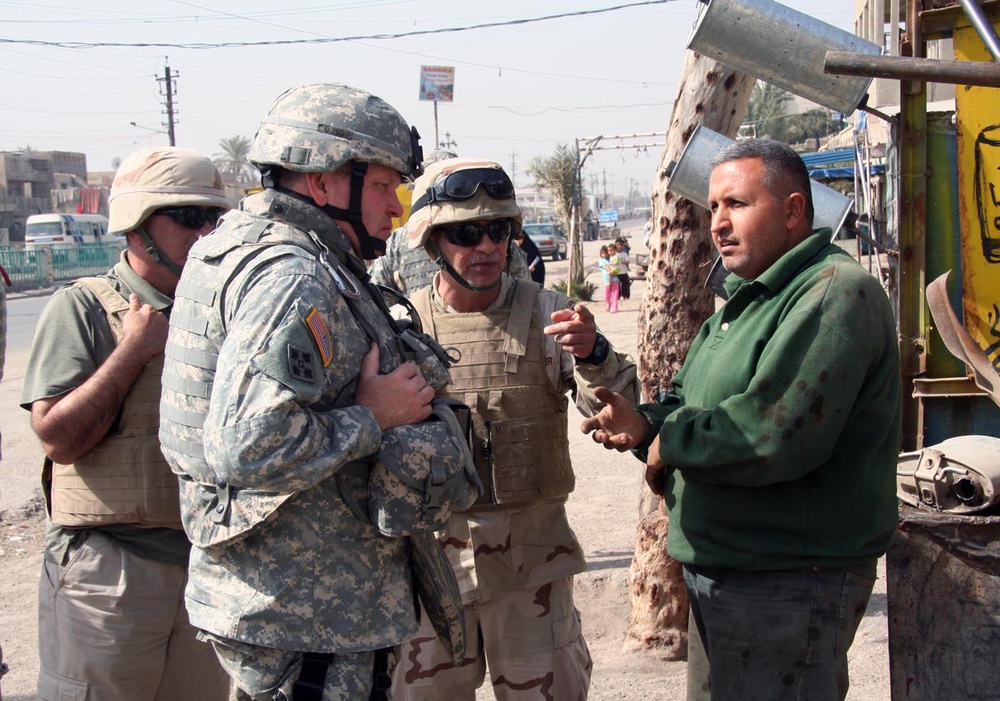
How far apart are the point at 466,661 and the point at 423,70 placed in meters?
41.2

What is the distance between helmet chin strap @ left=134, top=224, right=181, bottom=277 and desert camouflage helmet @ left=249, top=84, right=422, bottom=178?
86 cm

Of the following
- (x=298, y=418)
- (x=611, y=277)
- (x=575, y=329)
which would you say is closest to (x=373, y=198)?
(x=298, y=418)

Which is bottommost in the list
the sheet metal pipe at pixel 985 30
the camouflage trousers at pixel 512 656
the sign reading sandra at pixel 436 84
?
the camouflage trousers at pixel 512 656

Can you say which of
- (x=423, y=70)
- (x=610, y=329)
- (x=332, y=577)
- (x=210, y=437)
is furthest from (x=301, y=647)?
(x=423, y=70)

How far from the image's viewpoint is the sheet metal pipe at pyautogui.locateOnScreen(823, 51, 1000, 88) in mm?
2006

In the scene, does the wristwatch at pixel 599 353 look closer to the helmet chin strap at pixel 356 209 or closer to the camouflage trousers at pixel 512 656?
the camouflage trousers at pixel 512 656

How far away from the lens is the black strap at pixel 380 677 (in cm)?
226

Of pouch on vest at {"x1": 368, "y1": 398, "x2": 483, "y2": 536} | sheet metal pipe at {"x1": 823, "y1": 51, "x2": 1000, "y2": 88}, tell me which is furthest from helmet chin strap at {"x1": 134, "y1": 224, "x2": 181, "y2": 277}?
sheet metal pipe at {"x1": 823, "y1": 51, "x2": 1000, "y2": 88}

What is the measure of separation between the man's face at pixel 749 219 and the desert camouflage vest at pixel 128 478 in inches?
67.4

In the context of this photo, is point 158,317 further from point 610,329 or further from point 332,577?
point 610,329

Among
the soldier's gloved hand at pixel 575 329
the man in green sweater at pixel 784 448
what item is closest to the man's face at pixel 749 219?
the man in green sweater at pixel 784 448

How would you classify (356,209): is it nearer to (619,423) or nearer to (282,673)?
(619,423)

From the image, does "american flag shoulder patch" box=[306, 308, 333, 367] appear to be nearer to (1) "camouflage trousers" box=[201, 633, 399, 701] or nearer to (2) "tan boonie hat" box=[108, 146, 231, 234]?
(1) "camouflage trousers" box=[201, 633, 399, 701]

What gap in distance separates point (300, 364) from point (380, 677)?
2.53 ft
